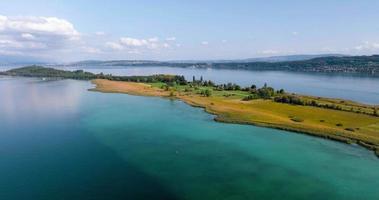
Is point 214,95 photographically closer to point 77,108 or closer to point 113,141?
point 77,108

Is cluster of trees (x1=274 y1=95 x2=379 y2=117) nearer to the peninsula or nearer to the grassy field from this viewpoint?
Answer: the peninsula

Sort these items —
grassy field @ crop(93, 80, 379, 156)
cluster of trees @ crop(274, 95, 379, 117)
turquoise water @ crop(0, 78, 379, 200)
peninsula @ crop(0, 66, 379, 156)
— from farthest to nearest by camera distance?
cluster of trees @ crop(274, 95, 379, 117) → peninsula @ crop(0, 66, 379, 156) → grassy field @ crop(93, 80, 379, 156) → turquoise water @ crop(0, 78, 379, 200)

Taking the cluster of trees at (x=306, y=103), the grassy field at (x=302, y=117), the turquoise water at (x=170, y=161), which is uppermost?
the cluster of trees at (x=306, y=103)

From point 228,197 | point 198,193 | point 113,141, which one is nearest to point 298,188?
point 228,197

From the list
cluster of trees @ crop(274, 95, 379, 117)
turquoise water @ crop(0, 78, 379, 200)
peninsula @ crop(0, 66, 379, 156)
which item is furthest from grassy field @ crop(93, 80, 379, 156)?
turquoise water @ crop(0, 78, 379, 200)

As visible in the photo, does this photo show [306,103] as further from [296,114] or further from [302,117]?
[302,117]

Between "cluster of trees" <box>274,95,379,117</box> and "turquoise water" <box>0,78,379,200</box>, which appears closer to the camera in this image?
"turquoise water" <box>0,78,379,200</box>

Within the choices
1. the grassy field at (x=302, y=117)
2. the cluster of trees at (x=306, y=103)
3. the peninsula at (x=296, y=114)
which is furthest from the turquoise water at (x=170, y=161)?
the cluster of trees at (x=306, y=103)

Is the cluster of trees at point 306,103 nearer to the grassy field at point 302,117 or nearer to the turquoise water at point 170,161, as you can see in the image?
the grassy field at point 302,117
